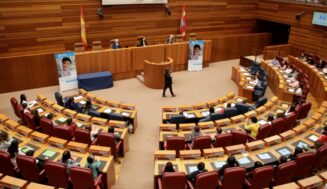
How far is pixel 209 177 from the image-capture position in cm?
552

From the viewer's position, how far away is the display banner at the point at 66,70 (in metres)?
12.0

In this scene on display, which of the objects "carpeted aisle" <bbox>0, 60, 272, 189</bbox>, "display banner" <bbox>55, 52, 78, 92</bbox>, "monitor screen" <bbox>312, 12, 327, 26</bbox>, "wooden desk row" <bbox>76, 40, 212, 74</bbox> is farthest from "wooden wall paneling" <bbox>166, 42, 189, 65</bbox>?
"monitor screen" <bbox>312, 12, 327, 26</bbox>

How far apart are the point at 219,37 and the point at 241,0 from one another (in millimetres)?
3014

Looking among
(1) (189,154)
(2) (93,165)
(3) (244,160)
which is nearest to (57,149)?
(2) (93,165)

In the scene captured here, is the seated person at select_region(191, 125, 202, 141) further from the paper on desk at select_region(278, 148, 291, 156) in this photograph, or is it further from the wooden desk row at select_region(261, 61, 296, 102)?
the wooden desk row at select_region(261, 61, 296, 102)

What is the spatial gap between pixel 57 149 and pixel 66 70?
609 centimetres

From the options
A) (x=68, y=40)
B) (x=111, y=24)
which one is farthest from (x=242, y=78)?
(x=68, y=40)

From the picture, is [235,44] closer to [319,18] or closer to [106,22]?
[319,18]

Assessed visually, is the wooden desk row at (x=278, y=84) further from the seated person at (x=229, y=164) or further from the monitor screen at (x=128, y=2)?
the monitor screen at (x=128, y=2)

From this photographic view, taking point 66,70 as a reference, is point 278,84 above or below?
below

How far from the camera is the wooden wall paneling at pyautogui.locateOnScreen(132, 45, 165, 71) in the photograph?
13.9 metres

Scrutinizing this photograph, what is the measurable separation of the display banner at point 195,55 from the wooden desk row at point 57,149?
9.36 metres

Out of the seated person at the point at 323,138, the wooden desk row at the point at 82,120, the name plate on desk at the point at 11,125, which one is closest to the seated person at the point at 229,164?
the seated person at the point at 323,138

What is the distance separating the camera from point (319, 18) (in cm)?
1473
